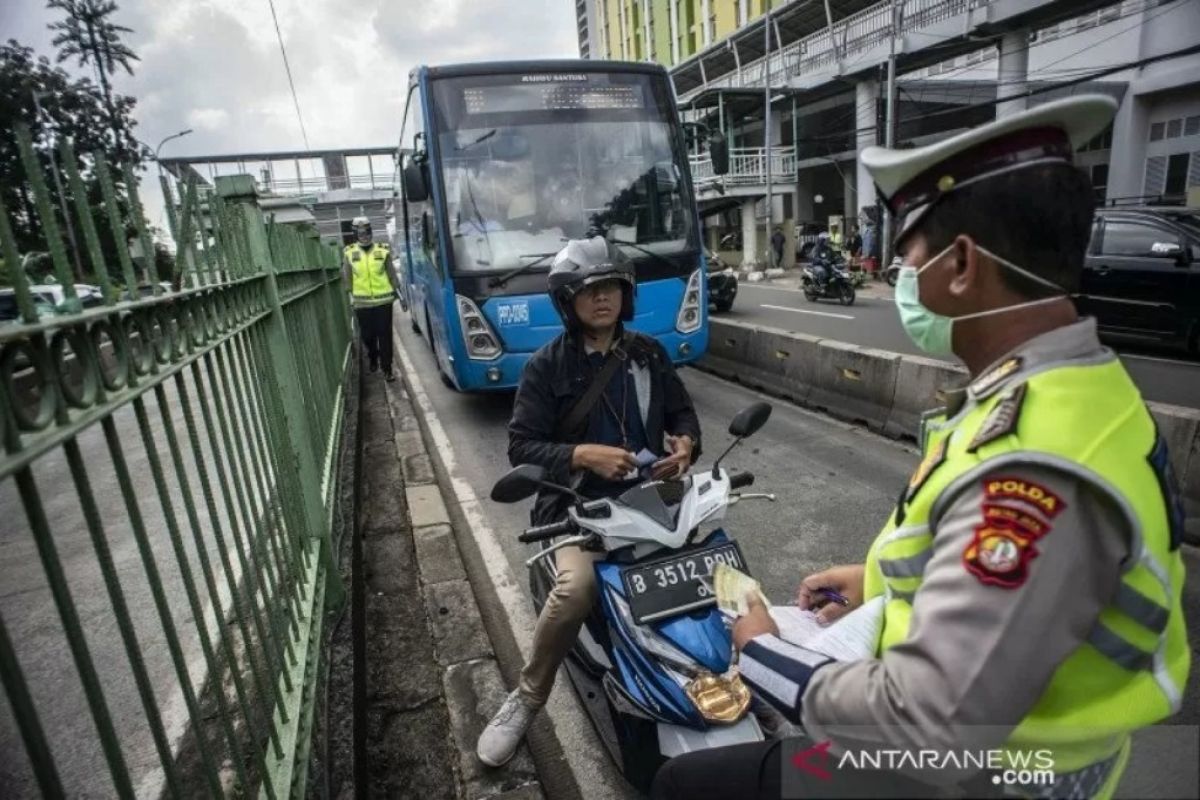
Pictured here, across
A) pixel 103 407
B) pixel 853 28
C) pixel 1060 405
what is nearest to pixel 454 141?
pixel 103 407

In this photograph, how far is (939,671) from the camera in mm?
847

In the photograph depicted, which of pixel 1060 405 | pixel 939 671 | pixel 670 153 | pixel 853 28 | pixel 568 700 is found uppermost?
pixel 853 28

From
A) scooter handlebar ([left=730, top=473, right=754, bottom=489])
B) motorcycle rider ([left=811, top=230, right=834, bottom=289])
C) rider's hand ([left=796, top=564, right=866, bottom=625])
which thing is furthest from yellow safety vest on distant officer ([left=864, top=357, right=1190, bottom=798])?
motorcycle rider ([left=811, top=230, right=834, bottom=289])

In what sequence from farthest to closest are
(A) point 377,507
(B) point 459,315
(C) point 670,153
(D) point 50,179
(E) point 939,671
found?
(C) point 670,153 → (B) point 459,315 → (A) point 377,507 → (D) point 50,179 → (E) point 939,671

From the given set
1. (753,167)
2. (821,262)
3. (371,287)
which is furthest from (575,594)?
(753,167)

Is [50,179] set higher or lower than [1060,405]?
higher

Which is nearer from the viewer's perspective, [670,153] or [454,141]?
[454,141]

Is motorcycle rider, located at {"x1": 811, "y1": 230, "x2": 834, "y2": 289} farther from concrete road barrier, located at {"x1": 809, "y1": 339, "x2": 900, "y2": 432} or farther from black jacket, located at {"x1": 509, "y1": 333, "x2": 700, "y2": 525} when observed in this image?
black jacket, located at {"x1": 509, "y1": 333, "x2": 700, "y2": 525}

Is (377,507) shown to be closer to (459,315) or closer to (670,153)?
(459,315)

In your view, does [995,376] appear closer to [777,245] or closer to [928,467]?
[928,467]

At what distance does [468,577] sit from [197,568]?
1736 millimetres

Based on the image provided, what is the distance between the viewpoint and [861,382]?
5766mm

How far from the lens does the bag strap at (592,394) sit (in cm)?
256

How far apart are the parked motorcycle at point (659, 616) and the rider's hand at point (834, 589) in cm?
47
